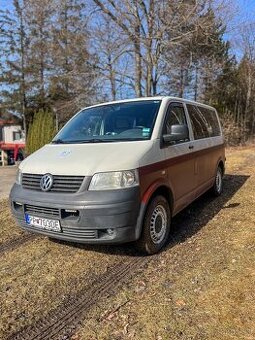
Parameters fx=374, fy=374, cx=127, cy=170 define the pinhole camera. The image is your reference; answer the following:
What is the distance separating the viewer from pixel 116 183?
4.09 meters

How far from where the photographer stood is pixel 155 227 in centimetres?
464

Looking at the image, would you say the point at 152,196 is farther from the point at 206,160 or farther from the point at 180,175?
the point at 206,160

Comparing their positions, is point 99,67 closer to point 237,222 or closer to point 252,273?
point 237,222

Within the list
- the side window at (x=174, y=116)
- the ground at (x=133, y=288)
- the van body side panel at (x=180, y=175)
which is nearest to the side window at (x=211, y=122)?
the van body side panel at (x=180, y=175)

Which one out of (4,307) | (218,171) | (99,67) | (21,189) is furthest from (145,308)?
(99,67)

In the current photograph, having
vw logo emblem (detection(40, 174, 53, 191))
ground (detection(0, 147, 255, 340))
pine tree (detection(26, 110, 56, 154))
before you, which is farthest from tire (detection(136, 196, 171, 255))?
pine tree (detection(26, 110, 56, 154))

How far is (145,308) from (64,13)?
2040 cm

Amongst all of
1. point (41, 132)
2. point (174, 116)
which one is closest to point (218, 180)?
point (174, 116)

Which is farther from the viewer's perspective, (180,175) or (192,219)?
(192,219)

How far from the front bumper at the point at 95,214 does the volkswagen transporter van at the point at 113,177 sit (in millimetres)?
11

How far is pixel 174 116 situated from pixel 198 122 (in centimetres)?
126

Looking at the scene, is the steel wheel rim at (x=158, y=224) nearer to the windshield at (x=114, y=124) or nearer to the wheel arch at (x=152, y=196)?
the wheel arch at (x=152, y=196)

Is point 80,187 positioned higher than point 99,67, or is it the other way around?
point 99,67

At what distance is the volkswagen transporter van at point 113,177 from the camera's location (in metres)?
4.09
